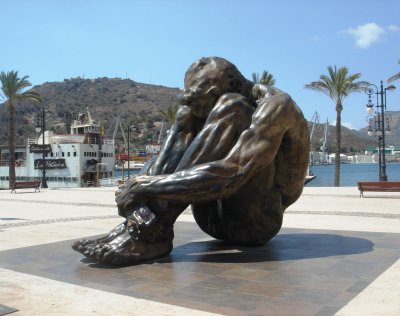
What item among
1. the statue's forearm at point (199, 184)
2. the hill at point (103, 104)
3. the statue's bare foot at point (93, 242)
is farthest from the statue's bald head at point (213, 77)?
the hill at point (103, 104)

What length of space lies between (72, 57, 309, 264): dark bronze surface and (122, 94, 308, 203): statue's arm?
0.04 ft

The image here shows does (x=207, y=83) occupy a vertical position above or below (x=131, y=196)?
above

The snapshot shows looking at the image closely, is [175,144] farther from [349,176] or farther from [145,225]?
[349,176]

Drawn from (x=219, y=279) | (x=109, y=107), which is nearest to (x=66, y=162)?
(x=219, y=279)

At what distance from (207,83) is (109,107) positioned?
132 m

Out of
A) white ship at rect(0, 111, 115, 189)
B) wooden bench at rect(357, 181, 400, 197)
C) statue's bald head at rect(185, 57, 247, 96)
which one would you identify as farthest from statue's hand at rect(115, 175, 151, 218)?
white ship at rect(0, 111, 115, 189)

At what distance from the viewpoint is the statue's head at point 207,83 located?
600 centimetres

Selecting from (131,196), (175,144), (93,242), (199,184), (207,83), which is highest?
(207,83)

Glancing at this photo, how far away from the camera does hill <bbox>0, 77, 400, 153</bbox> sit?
121 metres

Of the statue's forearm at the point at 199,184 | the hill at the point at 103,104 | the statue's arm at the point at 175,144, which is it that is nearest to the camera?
the statue's forearm at the point at 199,184

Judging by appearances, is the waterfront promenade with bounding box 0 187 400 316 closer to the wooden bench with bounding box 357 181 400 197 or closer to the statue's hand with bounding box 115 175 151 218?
the statue's hand with bounding box 115 175 151 218

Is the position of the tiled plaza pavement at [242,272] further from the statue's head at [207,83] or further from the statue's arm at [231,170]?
the statue's head at [207,83]

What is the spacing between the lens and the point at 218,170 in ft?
16.9

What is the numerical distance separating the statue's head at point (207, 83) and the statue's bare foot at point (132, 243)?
Result: 1.55 meters
